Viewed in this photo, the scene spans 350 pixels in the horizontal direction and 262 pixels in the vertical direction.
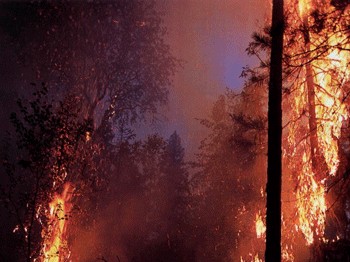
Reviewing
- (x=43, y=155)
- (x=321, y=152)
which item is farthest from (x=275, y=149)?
(x=43, y=155)

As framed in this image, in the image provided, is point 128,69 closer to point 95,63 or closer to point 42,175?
point 95,63

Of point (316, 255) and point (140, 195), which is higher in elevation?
point (140, 195)

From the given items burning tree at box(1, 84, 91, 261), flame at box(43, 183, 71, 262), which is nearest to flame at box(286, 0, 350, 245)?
burning tree at box(1, 84, 91, 261)

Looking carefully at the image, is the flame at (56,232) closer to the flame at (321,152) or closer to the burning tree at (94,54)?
the burning tree at (94,54)

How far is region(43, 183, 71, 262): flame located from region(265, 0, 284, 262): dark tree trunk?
874cm

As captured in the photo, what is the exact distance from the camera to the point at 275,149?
9.52 metres

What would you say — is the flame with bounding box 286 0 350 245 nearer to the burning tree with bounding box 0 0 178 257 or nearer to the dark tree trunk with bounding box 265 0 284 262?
the dark tree trunk with bounding box 265 0 284 262

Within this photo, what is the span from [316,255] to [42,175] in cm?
962

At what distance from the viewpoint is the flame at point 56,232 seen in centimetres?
1539

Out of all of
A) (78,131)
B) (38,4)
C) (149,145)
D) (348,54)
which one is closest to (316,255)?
(348,54)

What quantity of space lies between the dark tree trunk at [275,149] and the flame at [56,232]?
874 centimetres

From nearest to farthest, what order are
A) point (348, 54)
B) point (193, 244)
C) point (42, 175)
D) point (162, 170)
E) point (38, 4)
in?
1. point (348, 54)
2. point (42, 175)
3. point (38, 4)
4. point (193, 244)
5. point (162, 170)

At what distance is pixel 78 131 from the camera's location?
14.5m

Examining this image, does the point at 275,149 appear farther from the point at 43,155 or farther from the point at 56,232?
the point at 56,232
